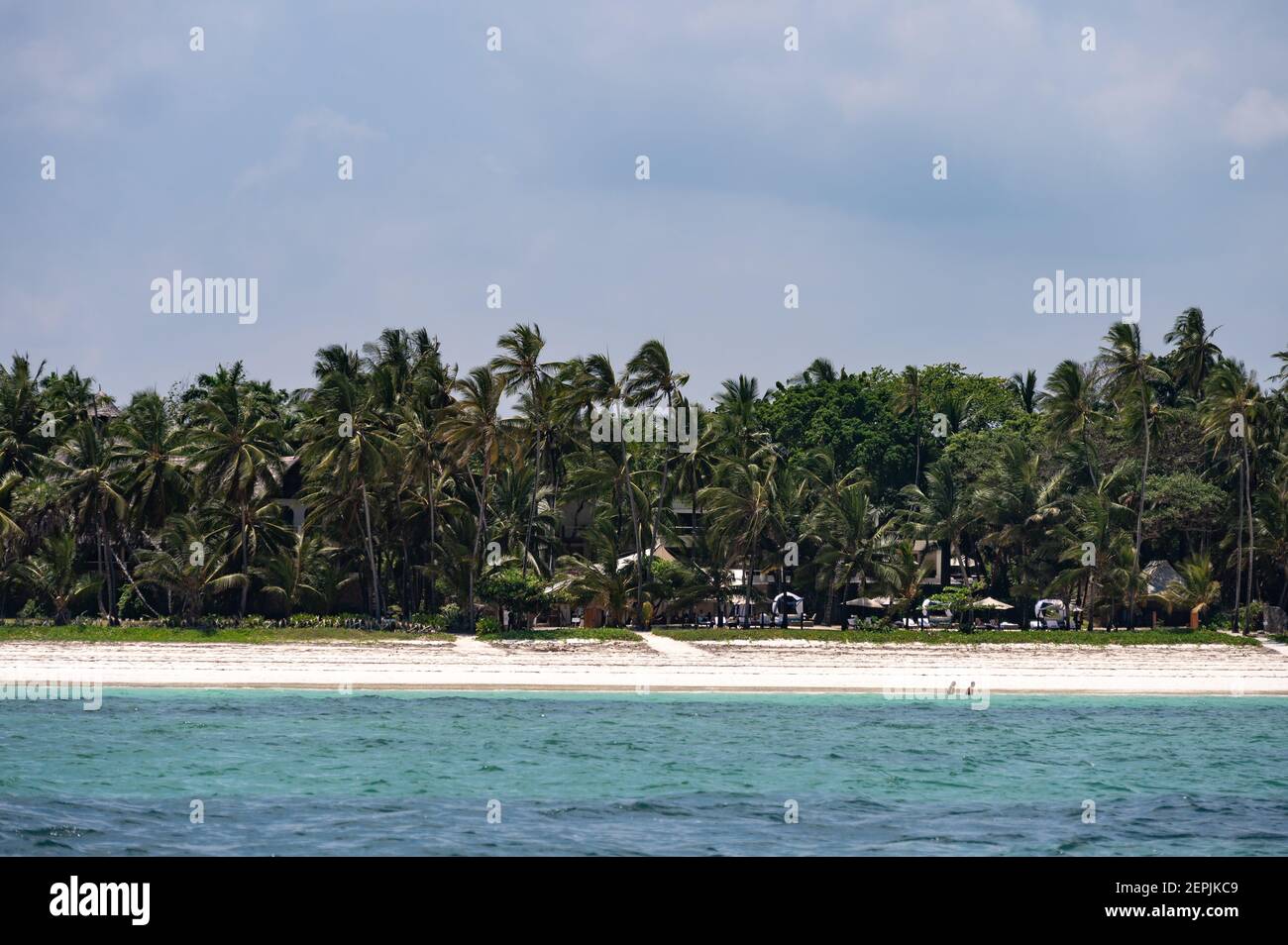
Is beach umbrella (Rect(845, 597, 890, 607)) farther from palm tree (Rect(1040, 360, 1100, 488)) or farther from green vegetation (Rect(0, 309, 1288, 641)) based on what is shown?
palm tree (Rect(1040, 360, 1100, 488))

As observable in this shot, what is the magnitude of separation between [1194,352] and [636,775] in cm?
4933

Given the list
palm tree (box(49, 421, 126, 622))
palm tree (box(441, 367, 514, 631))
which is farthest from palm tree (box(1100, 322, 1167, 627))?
palm tree (box(49, 421, 126, 622))

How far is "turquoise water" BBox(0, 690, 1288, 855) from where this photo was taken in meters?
17.6

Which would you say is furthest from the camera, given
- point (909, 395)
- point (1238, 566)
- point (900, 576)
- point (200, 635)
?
point (909, 395)

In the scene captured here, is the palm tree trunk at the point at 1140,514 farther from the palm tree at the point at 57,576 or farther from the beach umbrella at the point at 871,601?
the palm tree at the point at 57,576

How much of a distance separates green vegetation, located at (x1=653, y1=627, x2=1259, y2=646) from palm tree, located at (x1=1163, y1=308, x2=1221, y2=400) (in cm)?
1976

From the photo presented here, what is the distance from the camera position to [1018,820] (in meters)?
19.4

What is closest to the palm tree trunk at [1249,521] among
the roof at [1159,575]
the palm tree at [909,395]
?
→ the roof at [1159,575]

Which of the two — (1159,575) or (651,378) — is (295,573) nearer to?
(651,378)

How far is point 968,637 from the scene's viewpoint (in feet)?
150

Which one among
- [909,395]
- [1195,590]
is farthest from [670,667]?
[909,395]

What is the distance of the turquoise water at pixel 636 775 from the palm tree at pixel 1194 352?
32177mm
